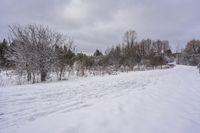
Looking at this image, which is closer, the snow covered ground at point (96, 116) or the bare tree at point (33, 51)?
the snow covered ground at point (96, 116)

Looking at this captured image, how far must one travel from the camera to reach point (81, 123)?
147 inches

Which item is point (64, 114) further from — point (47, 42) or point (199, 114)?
point (47, 42)

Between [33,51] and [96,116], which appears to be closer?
[96,116]

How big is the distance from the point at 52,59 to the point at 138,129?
30.5 feet

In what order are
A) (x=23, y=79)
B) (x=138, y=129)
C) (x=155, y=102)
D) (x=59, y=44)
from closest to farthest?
(x=138, y=129) → (x=155, y=102) → (x=23, y=79) → (x=59, y=44)

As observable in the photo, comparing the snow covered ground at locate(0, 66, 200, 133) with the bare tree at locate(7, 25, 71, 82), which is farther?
the bare tree at locate(7, 25, 71, 82)

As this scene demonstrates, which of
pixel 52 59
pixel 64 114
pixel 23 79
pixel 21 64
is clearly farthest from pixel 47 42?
pixel 64 114

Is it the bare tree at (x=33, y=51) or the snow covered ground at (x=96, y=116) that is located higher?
the bare tree at (x=33, y=51)

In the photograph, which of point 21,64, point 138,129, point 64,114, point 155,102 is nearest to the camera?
point 138,129

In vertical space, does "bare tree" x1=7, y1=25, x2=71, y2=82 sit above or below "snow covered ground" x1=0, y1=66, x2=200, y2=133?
above

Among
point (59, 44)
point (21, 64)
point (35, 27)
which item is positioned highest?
point (35, 27)

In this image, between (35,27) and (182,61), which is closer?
(35,27)

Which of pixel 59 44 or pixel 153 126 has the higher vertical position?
pixel 59 44

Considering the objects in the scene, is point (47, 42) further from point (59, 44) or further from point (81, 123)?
point (81, 123)
